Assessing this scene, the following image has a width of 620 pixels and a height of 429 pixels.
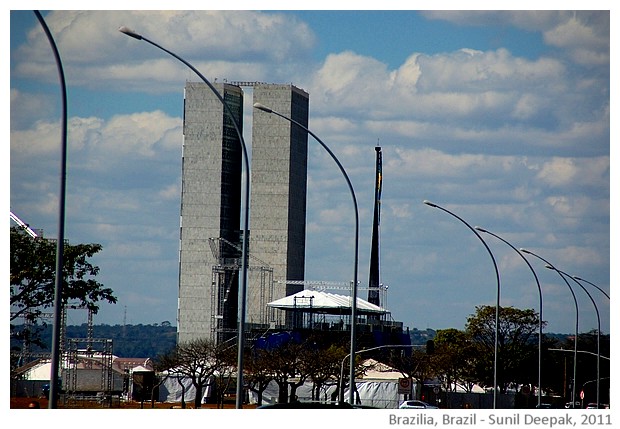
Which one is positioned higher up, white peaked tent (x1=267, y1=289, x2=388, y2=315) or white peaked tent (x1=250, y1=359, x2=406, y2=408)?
white peaked tent (x1=267, y1=289, x2=388, y2=315)

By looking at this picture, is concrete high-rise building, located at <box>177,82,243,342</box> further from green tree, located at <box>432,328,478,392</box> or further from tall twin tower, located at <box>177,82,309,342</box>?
green tree, located at <box>432,328,478,392</box>

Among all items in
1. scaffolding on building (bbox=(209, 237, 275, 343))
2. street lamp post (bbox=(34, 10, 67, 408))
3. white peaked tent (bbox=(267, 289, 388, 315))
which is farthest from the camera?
scaffolding on building (bbox=(209, 237, 275, 343))

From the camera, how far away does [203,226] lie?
6043 inches

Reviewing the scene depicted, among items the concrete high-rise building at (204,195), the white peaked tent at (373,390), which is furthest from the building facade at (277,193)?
the white peaked tent at (373,390)

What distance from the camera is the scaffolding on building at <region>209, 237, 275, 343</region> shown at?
139m

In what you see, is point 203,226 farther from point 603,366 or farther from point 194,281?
point 603,366

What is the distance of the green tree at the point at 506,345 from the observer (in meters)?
104

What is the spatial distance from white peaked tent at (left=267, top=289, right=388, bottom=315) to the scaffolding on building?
390 inches

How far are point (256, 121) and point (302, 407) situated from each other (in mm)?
128591

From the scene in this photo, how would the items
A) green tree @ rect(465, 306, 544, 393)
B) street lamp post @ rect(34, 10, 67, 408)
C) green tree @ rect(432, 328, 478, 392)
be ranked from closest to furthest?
1. street lamp post @ rect(34, 10, 67, 408)
2. green tree @ rect(432, 328, 478, 392)
3. green tree @ rect(465, 306, 544, 393)

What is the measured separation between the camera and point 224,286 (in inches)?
5664

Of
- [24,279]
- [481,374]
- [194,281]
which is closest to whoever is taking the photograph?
[24,279]

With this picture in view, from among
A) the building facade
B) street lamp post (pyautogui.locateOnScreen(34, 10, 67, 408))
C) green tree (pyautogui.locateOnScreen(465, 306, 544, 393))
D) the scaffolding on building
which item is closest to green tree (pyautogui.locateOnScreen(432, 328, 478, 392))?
green tree (pyautogui.locateOnScreen(465, 306, 544, 393))
